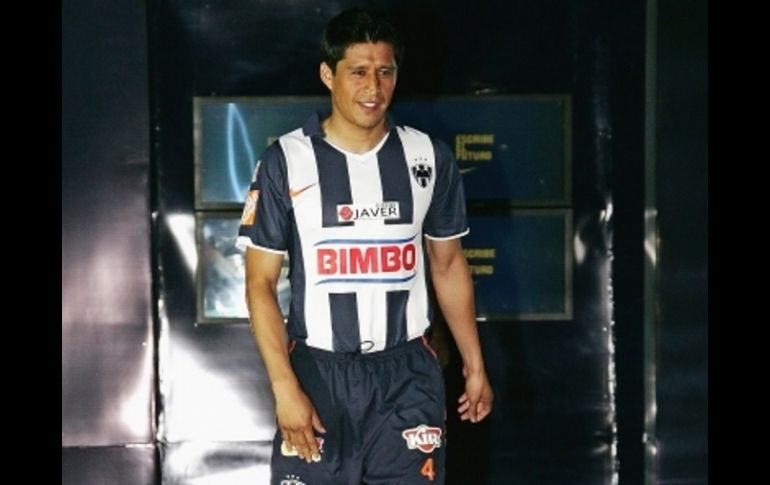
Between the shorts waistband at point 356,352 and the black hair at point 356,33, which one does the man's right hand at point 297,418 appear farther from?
the black hair at point 356,33

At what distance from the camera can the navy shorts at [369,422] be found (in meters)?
3.75

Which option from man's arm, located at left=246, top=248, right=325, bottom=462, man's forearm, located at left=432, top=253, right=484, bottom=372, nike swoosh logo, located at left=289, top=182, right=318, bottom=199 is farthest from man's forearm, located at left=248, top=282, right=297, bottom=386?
man's forearm, located at left=432, top=253, right=484, bottom=372

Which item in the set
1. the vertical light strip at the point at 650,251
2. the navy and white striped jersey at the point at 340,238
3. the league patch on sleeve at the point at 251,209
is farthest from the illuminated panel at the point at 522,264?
the league patch on sleeve at the point at 251,209

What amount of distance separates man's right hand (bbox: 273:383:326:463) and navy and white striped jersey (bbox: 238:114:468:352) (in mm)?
279

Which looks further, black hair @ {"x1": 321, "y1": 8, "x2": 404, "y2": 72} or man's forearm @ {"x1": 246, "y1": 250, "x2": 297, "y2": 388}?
black hair @ {"x1": 321, "y1": 8, "x2": 404, "y2": 72}

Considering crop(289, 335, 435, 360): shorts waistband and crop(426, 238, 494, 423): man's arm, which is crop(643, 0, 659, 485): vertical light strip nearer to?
crop(426, 238, 494, 423): man's arm

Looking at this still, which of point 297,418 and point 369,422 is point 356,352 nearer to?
point 369,422

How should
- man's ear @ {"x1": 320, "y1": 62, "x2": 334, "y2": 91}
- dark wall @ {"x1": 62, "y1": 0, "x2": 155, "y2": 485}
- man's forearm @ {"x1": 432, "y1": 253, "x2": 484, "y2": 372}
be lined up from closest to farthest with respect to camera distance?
man's ear @ {"x1": 320, "y1": 62, "x2": 334, "y2": 91} → man's forearm @ {"x1": 432, "y1": 253, "x2": 484, "y2": 372} → dark wall @ {"x1": 62, "y1": 0, "x2": 155, "y2": 485}

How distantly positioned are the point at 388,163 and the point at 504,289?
123 cm

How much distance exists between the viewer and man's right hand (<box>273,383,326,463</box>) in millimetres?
3602

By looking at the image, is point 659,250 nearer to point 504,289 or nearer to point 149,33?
point 504,289

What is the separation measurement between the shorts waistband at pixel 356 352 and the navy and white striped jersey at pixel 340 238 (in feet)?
0.05
